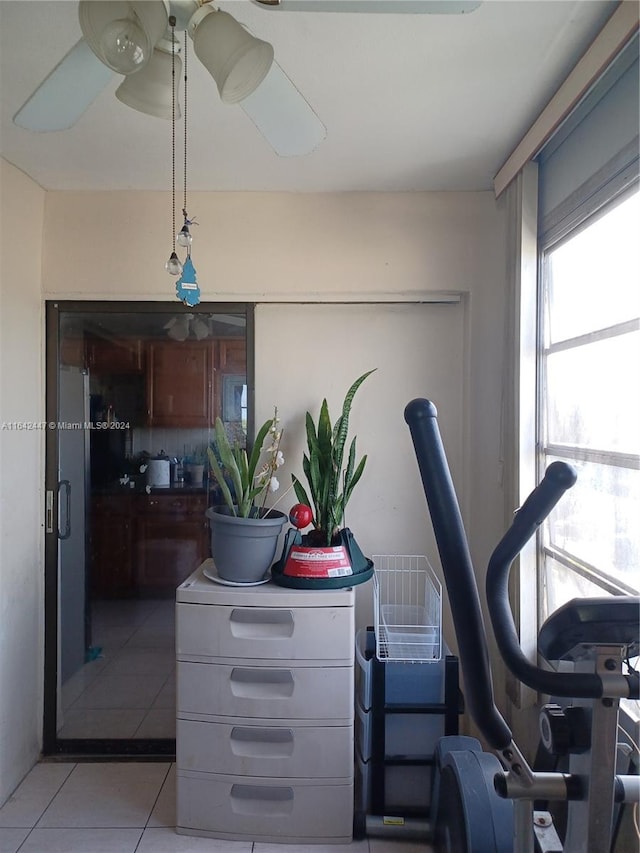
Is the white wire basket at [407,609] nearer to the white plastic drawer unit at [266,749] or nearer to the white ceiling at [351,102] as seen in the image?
the white plastic drawer unit at [266,749]

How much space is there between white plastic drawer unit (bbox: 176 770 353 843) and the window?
101 centimetres

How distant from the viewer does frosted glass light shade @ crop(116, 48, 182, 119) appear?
3.50 feet

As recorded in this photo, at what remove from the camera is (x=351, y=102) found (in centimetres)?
161

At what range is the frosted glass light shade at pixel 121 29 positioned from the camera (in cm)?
88

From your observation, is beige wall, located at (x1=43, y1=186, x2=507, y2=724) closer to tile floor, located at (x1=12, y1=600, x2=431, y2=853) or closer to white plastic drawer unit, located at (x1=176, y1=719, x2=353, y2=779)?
white plastic drawer unit, located at (x1=176, y1=719, x2=353, y2=779)

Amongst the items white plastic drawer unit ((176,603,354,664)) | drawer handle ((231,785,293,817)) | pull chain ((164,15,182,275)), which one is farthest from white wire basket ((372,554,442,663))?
pull chain ((164,15,182,275))

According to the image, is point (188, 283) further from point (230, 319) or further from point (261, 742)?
point (261, 742)

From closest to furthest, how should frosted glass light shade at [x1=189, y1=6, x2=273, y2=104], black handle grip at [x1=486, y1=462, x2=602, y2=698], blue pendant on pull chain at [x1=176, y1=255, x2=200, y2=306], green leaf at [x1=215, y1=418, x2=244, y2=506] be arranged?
1. black handle grip at [x1=486, y1=462, x2=602, y2=698]
2. frosted glass light shade at [x1=189, y1=6, x2=273, y2=104]
3. blue pendant on pull chain at [x1=176, y1=255, x2=200, y2=306]
4. green leaf at [x1=215, y1=418, x2=244, y2=506]

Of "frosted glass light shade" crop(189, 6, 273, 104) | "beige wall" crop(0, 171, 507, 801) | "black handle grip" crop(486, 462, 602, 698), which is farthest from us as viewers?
"beige wall" crop(0, 171, 507, 801)

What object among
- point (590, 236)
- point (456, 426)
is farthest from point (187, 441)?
point (590, 236)

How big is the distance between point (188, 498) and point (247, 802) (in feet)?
3.97

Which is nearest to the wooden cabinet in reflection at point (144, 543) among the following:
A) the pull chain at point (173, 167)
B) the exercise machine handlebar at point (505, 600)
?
the pull chain at point (173, 167)

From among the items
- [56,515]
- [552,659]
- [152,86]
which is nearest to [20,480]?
[56,515]

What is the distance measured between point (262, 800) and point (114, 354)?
1.92 meters
